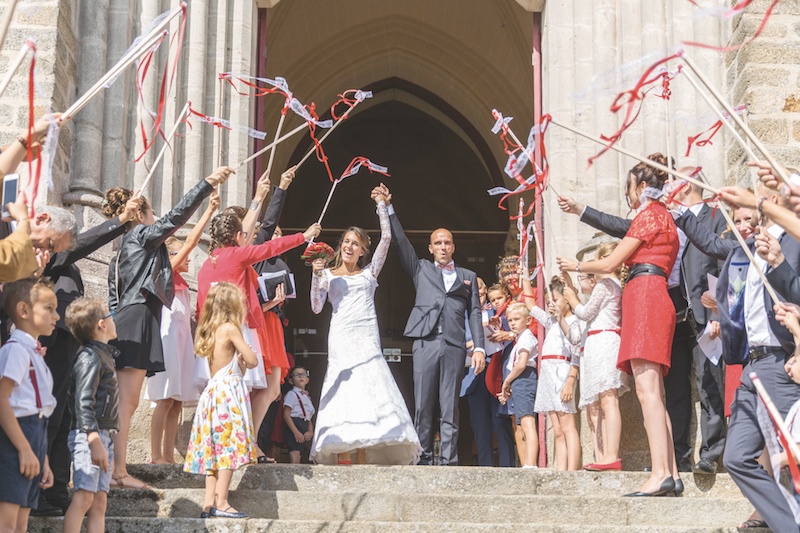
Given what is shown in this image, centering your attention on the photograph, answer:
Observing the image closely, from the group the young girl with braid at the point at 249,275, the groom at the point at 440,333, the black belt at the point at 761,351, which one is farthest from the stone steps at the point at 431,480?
the black belt at the point at 761,351

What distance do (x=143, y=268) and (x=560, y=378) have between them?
9.38 feet

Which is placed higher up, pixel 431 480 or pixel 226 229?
pixel 226 229

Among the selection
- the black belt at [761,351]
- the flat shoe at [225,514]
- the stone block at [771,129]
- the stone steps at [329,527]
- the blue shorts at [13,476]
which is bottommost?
the stone steps at [329,527]

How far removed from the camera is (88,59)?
28.8 feet

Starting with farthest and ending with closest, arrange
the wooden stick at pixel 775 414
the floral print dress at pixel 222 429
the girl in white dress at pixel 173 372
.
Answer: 1. the girl in white dress at pixel 173 372
2. the floral print dress at pixel 222 429
3. the wooden stick at pixel 775 414

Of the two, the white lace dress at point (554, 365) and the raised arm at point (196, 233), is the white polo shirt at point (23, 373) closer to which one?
the raised arm at point (196, 233)

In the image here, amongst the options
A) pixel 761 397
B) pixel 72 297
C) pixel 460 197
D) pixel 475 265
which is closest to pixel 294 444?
pixel 72 297

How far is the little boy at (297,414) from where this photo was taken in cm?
955

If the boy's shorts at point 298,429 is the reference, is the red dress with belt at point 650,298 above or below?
above

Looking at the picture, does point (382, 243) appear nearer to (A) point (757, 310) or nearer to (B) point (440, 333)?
(B) point (440, 333)

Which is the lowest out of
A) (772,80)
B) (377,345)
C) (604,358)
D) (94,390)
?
(94,390)

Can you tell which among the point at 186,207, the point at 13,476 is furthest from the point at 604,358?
the point at 13,476

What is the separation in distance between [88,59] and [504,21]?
7.27 m

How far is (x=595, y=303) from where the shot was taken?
6961 mm
